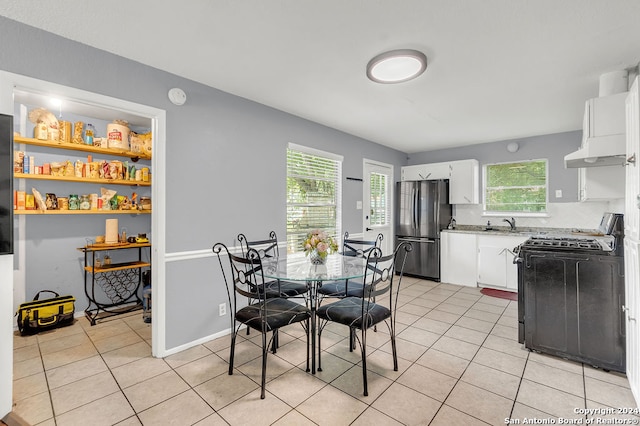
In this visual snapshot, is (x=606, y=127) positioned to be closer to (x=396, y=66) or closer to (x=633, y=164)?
(x=633, y=164)

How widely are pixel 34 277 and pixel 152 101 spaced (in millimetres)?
2443

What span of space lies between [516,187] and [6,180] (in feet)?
19.6

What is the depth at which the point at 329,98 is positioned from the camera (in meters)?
3.06

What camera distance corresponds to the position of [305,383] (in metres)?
2.08

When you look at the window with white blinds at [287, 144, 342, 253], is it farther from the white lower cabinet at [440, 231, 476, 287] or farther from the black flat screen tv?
the black flat screen tv

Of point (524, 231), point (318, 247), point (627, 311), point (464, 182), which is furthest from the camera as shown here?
point (464, 182)

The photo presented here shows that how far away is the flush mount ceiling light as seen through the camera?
2.13 meters

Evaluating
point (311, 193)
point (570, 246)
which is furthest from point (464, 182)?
point (311, 193)

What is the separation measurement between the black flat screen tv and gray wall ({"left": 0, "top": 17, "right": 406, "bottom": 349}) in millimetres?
409

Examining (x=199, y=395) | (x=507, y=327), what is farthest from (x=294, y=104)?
(x=507, y=327)

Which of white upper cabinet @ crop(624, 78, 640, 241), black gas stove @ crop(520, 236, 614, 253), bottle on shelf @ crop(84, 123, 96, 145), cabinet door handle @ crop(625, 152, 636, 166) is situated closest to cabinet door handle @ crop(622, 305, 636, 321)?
black gas stove @ crop(520, 236, 614, 253)

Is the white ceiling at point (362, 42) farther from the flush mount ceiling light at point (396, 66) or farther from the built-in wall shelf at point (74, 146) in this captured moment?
the built-in wall shelf at point (74, 146)

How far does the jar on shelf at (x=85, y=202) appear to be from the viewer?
325 centimetres

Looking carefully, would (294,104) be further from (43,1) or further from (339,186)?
(43,1)
